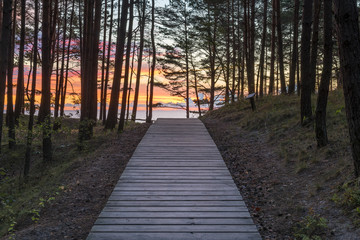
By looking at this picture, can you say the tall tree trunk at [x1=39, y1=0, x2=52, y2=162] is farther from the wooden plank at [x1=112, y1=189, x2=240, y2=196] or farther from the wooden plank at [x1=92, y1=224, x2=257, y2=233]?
the wooden plank at [x1=92, y1=224, x2=257, y2=233]

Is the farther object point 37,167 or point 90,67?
point 90,67

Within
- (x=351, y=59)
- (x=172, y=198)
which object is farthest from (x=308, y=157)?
(x=172, y=198)

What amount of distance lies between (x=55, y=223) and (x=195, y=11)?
23.7 metres

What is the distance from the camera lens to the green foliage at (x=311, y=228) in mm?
4527

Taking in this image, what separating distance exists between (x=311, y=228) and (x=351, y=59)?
10.1 feet

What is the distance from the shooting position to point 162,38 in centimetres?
2625

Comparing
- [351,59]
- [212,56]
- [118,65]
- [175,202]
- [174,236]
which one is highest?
→ [212,56]

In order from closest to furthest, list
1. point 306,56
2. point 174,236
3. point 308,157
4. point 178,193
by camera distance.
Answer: point 174,236 → point 178,193 → point 308,157 → point 306,56

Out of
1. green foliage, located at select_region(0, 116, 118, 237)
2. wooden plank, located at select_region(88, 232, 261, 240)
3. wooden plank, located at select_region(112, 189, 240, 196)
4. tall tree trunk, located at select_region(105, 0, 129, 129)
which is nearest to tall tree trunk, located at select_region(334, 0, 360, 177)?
wooden plank, located at select_region(112, 189, 240, 196)

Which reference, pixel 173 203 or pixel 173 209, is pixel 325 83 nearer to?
pixel 173 203

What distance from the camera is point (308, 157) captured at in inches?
301

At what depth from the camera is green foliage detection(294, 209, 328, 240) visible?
4.53 meters

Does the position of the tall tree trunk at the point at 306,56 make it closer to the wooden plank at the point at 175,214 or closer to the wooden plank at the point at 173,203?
the wooden plank at the point at 173,203

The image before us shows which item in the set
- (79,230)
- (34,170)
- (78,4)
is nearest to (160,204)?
(79,230)
